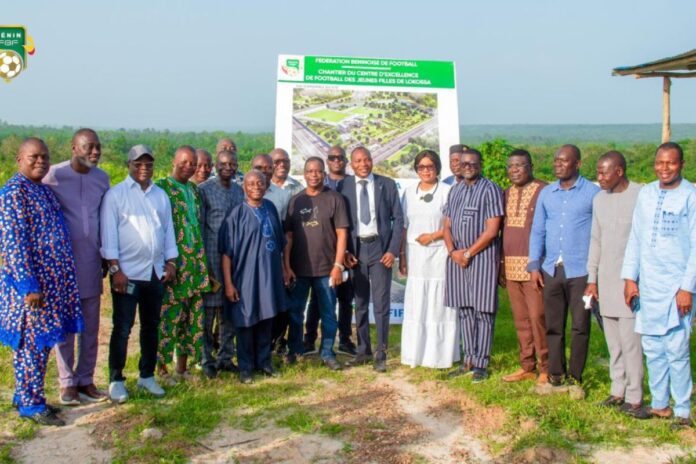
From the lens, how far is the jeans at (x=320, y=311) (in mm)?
6145

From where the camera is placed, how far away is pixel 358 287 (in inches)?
243

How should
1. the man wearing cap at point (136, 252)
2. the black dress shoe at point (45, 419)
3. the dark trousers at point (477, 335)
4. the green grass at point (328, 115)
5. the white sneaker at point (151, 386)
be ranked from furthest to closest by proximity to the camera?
the green grass at point (328, 115)
the dark trousers at point (477, 335)
the white sneaker at point (151, 386)
the man wearing cap at point (136, 252)
the black dress shoe at point (45, 419)

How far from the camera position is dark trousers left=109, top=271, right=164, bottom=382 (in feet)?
16.5

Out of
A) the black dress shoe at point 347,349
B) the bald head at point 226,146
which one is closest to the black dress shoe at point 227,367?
the black dress shoe at point 347,349

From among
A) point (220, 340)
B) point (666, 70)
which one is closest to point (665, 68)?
point (666, 70)

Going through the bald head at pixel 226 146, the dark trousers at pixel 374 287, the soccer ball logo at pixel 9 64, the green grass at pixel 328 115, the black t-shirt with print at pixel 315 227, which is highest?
the soccer ball logo at pixel 9 64

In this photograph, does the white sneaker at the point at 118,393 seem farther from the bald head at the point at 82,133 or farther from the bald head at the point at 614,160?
the bald head at the point at 614,160

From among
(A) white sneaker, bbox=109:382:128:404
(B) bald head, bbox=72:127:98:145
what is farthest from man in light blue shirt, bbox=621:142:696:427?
(B) bald head, bbox=72:127:98:145

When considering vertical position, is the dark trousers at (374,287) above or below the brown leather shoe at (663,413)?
above

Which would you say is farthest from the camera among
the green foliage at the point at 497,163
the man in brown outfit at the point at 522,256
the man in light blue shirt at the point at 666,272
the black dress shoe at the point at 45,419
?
the green foliage at the point at 497,163

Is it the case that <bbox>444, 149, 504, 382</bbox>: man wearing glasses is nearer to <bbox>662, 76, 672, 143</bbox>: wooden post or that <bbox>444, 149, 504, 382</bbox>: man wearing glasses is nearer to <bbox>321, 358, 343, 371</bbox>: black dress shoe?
<bbox>321, 358, 343, 371</bbox>: black dress shoe

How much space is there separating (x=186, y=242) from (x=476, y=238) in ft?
7.31

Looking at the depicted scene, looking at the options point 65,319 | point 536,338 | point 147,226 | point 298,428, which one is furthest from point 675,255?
point 65,319

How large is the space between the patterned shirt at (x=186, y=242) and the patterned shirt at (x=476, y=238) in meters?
2.01
